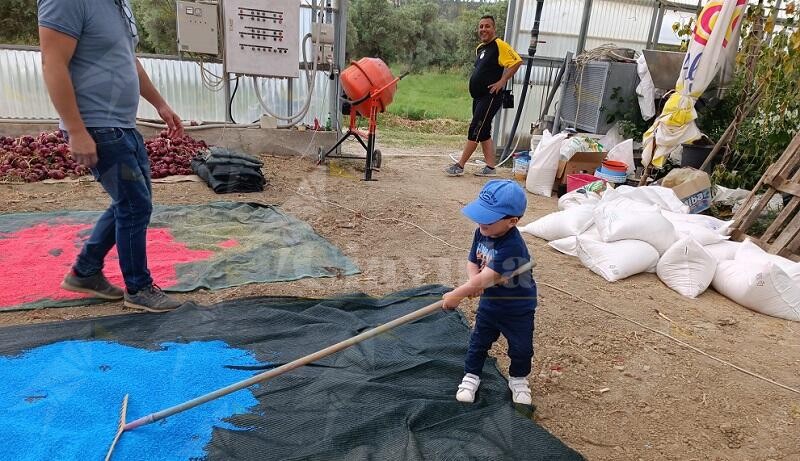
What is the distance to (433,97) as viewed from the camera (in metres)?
16.0

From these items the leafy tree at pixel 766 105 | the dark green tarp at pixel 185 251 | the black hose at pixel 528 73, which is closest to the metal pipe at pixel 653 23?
the black hose at pixel 528 73

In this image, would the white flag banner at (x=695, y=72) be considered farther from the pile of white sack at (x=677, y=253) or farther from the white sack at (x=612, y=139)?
the pile of white sack at (x=677, y=253)

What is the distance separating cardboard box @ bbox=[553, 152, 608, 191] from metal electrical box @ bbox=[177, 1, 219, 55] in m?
4.18

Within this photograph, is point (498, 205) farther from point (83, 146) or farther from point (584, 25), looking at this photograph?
point (584, 25)

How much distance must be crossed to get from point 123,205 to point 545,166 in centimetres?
448

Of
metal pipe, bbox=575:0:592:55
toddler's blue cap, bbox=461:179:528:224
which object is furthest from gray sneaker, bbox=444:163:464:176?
toddler's blue cap, bbox=461:179:528:224

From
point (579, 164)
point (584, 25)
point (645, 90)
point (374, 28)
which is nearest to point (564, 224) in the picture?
point (579, 164)

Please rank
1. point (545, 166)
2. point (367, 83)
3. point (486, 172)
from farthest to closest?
point (486, 172)
point (545, 166)
point (367, 83)

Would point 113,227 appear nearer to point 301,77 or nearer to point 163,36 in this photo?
point 301,77

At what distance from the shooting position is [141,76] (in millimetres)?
2680

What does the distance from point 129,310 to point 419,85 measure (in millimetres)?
15960

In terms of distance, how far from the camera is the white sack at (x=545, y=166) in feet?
18.9

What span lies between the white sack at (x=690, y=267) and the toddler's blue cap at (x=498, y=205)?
206cm

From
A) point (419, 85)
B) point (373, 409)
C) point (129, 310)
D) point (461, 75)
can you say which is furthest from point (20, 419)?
point (461, 75)
